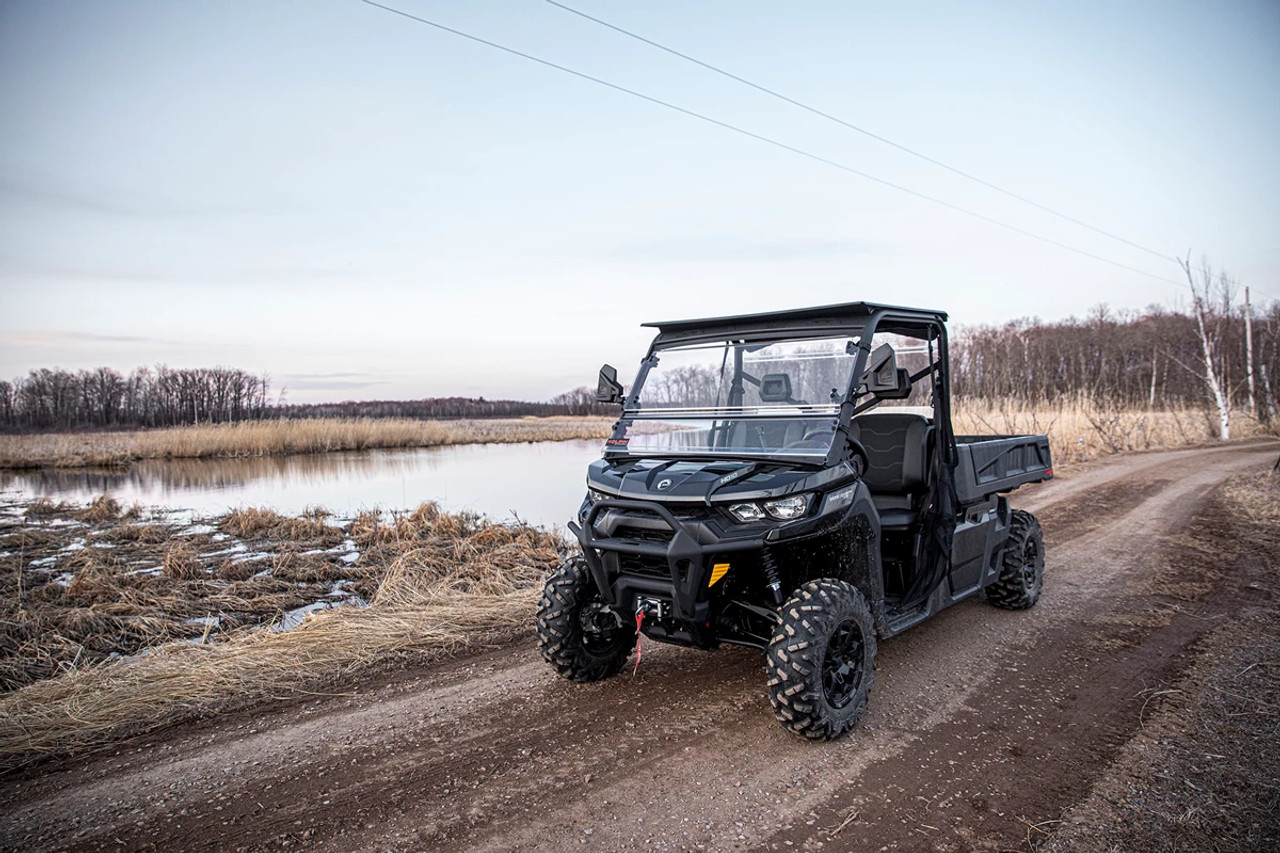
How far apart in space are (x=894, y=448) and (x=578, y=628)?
2.73 meters

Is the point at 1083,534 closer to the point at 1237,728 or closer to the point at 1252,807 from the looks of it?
the point at 1237,728

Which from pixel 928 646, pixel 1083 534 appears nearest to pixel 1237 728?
pixel 928 646

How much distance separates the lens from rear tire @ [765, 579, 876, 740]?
3.71 m

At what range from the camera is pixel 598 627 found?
4676mm

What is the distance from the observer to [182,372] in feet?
159

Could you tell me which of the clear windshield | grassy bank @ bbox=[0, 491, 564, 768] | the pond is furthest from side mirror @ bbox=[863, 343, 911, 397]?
the pond

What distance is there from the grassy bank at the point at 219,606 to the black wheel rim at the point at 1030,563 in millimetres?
4189

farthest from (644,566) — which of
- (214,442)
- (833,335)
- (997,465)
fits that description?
(214,442)

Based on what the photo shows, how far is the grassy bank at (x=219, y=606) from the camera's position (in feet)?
15.0

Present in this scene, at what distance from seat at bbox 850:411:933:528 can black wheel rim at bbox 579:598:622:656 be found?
1981 mm

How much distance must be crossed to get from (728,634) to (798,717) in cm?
58

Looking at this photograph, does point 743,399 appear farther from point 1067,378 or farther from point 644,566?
point 1067,378

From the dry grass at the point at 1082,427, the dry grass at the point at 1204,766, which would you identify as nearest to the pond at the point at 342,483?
the dry grass at the point at 1204,766

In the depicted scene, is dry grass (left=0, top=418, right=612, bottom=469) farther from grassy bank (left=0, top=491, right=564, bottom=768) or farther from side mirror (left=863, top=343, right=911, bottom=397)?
side mirror (left=863, top=343, right=911, bottom=397)
